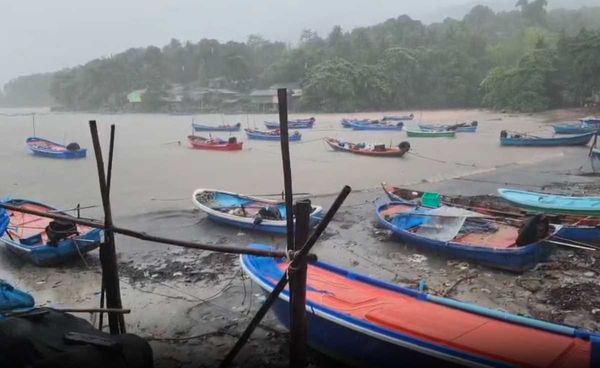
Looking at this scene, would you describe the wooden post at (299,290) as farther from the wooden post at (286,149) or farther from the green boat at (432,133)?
the green boat at (432,133)

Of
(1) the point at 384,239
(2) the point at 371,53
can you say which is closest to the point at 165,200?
(1) the point at 384,239

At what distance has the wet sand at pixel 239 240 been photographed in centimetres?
715

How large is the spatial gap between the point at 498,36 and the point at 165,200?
264 ft

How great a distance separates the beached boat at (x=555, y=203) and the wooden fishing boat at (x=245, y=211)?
5322 mm

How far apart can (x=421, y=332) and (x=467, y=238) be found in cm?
506

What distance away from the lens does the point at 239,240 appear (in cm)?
1123

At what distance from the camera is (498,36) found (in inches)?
3236

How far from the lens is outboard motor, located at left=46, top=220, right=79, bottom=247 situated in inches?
364

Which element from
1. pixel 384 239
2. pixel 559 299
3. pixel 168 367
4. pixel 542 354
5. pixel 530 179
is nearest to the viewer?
pixel 542 354

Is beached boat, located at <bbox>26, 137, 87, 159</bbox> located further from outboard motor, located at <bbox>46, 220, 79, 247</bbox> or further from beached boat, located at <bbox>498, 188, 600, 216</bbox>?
beached boat, located at <bbox>498, 188, 600, 216</bbox>

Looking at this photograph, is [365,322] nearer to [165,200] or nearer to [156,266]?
[156,266]

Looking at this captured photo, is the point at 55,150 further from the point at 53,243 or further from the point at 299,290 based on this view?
the point at 299,290

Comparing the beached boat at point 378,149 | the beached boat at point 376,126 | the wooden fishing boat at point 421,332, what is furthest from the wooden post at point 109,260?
the beached boat at point 376,126

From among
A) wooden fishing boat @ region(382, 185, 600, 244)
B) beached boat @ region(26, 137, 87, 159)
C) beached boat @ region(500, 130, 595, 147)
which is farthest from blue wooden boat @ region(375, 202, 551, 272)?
beached boat @ region(26, 137, 87, 159)
